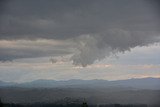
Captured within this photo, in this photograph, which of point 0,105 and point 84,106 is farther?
point 0,105

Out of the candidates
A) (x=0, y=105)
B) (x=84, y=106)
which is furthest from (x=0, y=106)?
(x=84, y=106)

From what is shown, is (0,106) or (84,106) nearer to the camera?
(84,106)

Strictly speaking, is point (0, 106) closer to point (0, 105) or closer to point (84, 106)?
point (0, 105)
